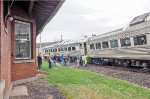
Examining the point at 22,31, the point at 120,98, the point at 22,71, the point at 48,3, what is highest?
the point at 48,3

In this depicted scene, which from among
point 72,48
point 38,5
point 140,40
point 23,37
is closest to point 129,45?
point 140,40

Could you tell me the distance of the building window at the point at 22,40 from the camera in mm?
11539

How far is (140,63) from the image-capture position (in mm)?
19141

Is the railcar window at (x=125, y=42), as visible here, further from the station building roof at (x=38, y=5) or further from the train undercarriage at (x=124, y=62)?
the station building roof at (x=38, y=5)

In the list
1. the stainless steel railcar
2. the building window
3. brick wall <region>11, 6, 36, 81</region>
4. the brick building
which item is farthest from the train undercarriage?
the building window

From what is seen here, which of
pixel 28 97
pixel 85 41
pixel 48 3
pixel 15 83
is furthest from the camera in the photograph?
pixel 85 41

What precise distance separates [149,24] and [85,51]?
16.2 metres

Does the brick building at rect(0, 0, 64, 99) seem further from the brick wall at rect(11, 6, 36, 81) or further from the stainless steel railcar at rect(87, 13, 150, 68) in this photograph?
the stainless steel railcar at rect(87, 13, 150, 68)

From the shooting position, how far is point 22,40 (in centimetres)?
1177

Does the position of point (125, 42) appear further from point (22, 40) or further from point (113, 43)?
point (22, 40)

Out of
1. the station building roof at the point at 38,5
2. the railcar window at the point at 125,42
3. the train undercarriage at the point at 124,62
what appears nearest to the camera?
the station building roof at the point at 38,5

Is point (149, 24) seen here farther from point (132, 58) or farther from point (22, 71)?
point (22, 71)

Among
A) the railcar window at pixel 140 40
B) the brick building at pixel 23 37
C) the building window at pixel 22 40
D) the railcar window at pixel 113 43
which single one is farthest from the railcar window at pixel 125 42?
the building window at pixel 22 40

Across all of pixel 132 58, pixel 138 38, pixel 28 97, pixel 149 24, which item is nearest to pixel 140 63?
pixel 132 58
